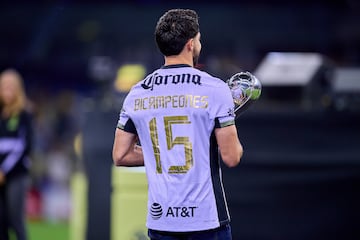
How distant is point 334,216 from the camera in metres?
6.73

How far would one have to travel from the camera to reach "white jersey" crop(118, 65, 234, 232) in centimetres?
391

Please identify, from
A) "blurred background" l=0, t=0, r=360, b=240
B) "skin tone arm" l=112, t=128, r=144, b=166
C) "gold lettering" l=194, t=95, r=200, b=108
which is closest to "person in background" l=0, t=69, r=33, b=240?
"blurred background" l=0, t=0, r=360, b=240

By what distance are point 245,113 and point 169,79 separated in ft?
9.05

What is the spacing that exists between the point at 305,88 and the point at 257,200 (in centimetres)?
127

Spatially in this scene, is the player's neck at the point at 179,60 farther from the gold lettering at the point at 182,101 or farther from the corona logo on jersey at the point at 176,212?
the corona logo on jersey at the point at 176,212

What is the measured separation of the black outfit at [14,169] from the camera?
7898mm

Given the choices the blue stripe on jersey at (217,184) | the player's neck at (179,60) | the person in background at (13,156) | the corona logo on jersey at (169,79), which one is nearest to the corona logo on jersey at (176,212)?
the blue stripe on jersey at (217,184)

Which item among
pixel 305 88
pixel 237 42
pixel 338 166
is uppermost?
pixel 237 42

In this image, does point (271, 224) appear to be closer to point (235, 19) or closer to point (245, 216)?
point (245, 216)

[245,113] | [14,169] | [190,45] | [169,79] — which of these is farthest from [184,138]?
[14,169]

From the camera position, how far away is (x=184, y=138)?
12.9ft

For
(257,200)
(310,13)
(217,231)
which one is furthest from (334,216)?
(310,13)

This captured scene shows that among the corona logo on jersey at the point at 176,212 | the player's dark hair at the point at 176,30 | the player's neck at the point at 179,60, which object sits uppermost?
the player's dark hair at the point at 176,30

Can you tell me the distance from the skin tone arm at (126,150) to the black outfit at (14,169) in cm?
395
